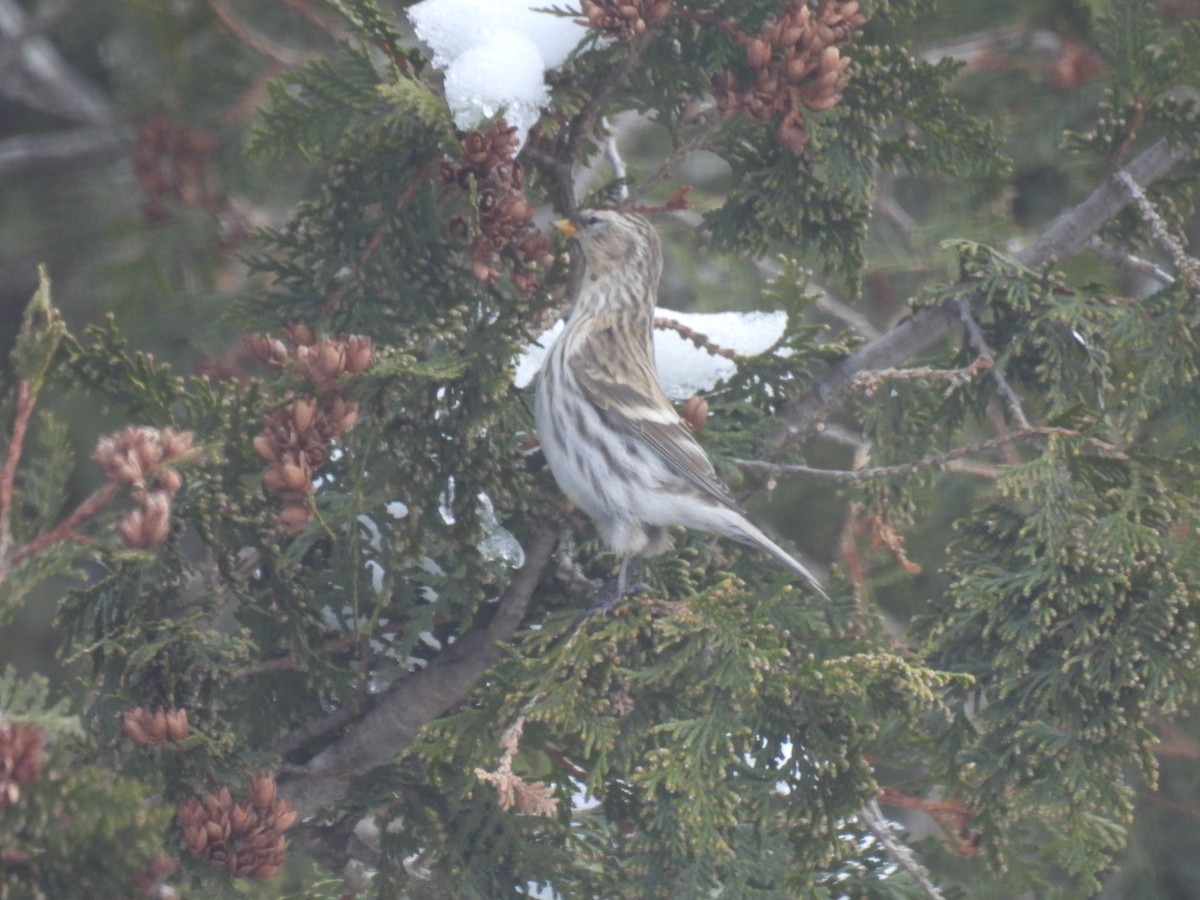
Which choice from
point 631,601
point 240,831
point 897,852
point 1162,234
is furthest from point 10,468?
point 1162,234

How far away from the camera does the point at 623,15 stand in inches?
90.0

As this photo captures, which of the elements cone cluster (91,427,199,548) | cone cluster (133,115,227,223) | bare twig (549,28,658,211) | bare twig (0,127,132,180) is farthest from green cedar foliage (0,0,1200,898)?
bare twig (0,127,132,180)

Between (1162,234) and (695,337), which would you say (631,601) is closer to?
(695,337)

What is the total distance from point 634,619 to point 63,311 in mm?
2523

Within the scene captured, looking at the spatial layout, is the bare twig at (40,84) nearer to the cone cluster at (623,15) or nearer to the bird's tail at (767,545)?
the cone cluster at (623,15)

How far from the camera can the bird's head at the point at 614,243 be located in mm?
2793

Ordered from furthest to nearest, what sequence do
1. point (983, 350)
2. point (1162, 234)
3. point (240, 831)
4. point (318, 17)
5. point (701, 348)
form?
point (318, 17)
point (701, 348)
point (983, 350)
point (1162, 234)
point (240, 831)

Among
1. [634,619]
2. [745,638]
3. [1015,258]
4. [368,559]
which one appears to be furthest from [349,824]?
[1015,258]

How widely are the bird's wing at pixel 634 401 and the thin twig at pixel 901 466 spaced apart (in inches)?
5.6

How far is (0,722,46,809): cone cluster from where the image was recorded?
1444mm

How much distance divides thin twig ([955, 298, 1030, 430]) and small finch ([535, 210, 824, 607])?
0.55m

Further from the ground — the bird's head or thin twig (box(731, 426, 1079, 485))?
the bird's head

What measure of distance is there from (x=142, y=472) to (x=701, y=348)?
1.62m

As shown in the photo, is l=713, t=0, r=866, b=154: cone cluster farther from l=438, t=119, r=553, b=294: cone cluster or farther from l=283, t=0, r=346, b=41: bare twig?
l=283, t=0, r=346, b=41: bare twig
